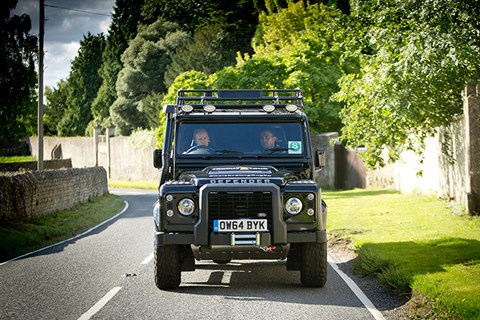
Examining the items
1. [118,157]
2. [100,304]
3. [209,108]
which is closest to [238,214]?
[100,304]

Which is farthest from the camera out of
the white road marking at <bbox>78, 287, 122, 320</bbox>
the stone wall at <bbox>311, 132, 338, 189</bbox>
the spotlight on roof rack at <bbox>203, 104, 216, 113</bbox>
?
the stone wall at <bbox>311, 132, 338, 189</bbox>

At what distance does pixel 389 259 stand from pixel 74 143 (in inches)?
2282

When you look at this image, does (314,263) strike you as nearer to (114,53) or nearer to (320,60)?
(320,60)

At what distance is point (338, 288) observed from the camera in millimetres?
10070

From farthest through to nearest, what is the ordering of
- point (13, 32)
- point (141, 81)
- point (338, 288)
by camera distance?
point (141, 81) < point (13, 32) < point (338, 288)

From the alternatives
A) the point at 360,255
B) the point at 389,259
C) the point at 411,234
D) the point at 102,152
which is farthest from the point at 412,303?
the point at 102,152

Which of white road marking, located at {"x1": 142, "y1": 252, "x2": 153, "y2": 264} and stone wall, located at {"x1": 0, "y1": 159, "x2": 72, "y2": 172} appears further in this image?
stone wall, located at {"x1": 0, "y1": 159, "x2": 72, "y2": 172}

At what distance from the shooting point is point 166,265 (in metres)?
9.82

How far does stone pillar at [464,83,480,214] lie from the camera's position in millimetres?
16328

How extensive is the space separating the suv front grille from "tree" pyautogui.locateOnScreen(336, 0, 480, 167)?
870cm

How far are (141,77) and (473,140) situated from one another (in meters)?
60.2

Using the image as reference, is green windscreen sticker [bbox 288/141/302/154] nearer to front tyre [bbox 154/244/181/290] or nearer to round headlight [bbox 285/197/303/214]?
round headlight [bbox 285/197/303/214]

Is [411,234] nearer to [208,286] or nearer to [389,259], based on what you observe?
[389,259]

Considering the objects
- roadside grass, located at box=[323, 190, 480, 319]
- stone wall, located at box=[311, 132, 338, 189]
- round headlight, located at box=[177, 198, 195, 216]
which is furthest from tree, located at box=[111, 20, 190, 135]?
round headlight, located at box=[177, 198, 195, 216]
